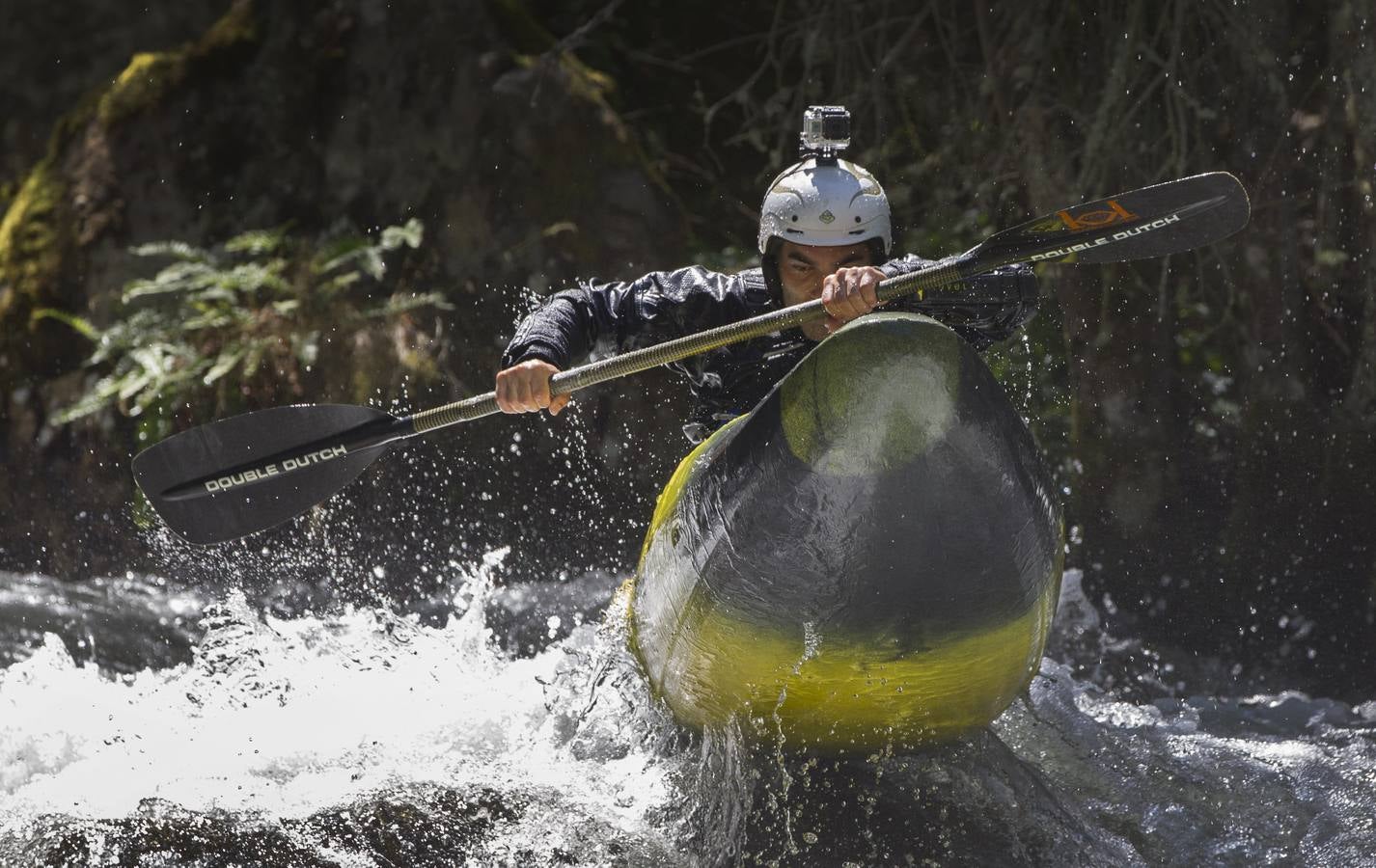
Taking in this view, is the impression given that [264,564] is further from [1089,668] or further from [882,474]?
[882,474]

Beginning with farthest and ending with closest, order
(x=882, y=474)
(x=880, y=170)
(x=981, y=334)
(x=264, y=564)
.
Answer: (x=880, y=170), (x=264, y=564), (x=981, y=334), (x=882, y=474)

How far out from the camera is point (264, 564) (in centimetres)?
554

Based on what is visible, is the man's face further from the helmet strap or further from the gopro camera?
the gopro camera

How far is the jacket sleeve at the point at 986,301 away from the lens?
9.47 ft

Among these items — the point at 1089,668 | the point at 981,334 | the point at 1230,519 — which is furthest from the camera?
the point at 1230,519

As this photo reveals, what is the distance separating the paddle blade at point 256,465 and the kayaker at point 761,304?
50 centimetres

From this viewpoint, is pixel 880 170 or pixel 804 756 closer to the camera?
pixel 804 756

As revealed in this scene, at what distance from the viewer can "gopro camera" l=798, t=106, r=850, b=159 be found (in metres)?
3.29

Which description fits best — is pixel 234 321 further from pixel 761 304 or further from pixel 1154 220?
pixel 1154 220

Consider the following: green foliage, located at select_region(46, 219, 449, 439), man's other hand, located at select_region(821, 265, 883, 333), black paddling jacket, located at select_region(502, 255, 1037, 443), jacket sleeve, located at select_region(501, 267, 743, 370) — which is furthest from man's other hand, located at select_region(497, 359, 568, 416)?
green foliage, located at select_region(46, 219, 449, 439)

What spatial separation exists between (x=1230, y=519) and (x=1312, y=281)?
0.97 metres

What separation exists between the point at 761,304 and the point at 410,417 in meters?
0.97

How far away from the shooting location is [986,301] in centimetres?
290

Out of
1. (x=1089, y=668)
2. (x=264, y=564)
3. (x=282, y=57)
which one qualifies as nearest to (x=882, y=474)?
(x=1089, y=668)
